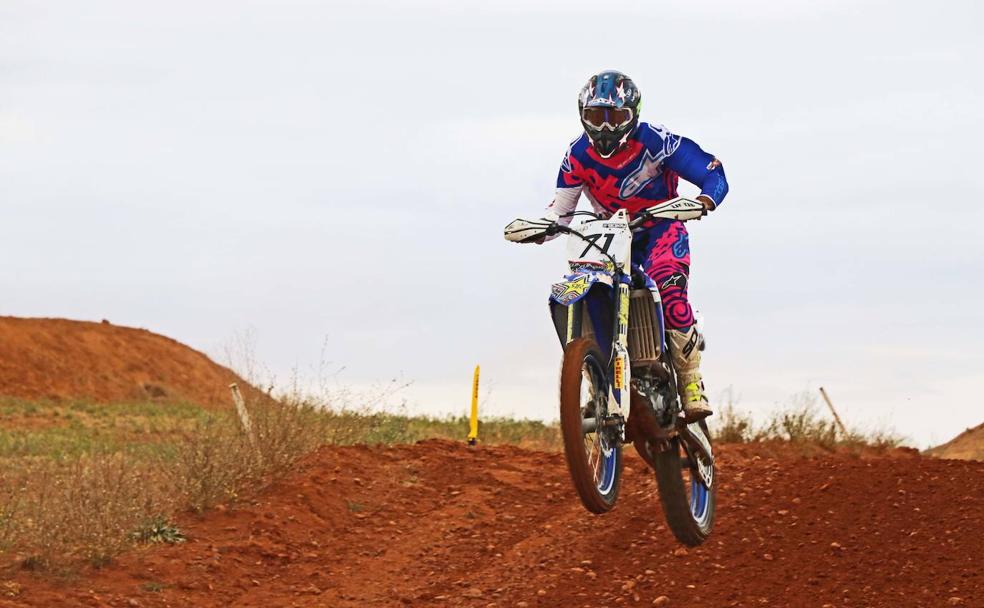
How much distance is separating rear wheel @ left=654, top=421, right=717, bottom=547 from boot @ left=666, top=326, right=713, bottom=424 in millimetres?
270

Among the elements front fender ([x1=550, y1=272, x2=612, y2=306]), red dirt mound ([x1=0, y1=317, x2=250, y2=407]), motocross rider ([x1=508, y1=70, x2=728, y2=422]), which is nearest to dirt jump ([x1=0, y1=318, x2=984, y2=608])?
motocross rider ([x1=508, y1=70, x2=728, y2=422])

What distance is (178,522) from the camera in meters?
14.6

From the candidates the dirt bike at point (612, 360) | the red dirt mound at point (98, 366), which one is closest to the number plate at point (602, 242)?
the dirt bike at point (612, 360)

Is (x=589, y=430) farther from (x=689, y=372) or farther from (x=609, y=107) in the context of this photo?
(x=609, y=107)

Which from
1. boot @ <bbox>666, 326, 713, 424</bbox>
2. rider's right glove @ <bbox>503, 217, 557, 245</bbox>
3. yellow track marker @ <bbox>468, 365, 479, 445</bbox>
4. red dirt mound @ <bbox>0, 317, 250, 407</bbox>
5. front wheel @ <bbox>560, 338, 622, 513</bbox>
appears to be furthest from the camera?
red dirt mound @ <bbox>0, 317, 250, 407</bbox>

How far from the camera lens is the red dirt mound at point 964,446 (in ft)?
65.2

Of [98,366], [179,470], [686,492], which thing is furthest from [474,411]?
[98,366]

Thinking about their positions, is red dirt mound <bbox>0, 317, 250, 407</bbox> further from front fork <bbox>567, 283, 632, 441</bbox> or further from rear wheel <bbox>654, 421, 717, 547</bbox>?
front fork <bbox>567, 283, 632, 441</bbox>

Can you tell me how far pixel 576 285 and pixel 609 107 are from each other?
1.44 m

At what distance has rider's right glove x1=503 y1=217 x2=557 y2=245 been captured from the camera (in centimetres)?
928

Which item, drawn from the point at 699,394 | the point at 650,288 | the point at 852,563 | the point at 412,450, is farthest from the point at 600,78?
the point at 412,450

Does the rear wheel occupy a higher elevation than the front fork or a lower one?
lower

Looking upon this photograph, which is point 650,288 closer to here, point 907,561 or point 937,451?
point 907,561

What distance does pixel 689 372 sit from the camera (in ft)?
32.0
